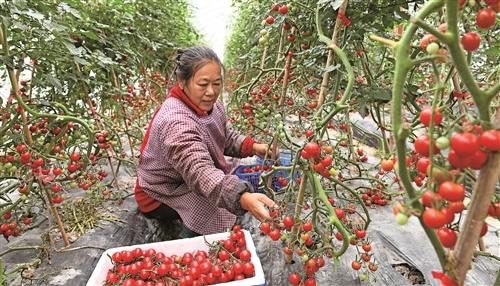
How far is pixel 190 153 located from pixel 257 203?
0.39m

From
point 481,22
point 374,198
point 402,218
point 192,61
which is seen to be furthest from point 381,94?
point 374,198

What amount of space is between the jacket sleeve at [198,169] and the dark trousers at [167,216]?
1.73 feet

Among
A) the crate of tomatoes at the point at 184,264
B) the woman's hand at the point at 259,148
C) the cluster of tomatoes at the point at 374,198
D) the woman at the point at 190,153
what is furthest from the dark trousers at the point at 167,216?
the cluster of tomatoes at the point at 374,198

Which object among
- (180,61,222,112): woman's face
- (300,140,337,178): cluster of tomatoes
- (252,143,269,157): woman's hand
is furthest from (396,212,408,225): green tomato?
Result: (252,143,269,157): woman's hand

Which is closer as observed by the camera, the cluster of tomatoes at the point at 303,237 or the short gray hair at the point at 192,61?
the cluster of tomatoes at the point at 303,237

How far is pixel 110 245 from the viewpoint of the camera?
1.79m

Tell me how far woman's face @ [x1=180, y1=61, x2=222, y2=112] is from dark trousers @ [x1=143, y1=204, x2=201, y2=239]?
0.62 meters

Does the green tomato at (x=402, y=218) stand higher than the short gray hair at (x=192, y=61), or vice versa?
the short gray hair at (x=192, y=61)

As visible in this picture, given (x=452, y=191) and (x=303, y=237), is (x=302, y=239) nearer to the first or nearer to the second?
(x=303, y=237)

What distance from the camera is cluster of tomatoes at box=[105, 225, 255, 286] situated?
1284 mm

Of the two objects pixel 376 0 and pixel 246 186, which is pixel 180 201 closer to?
pixel 246 186

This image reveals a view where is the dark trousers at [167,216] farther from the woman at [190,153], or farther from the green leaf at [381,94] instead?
the green leaf at [381,94]

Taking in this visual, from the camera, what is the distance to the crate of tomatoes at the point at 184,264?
128 centimetres

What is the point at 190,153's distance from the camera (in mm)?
1458
